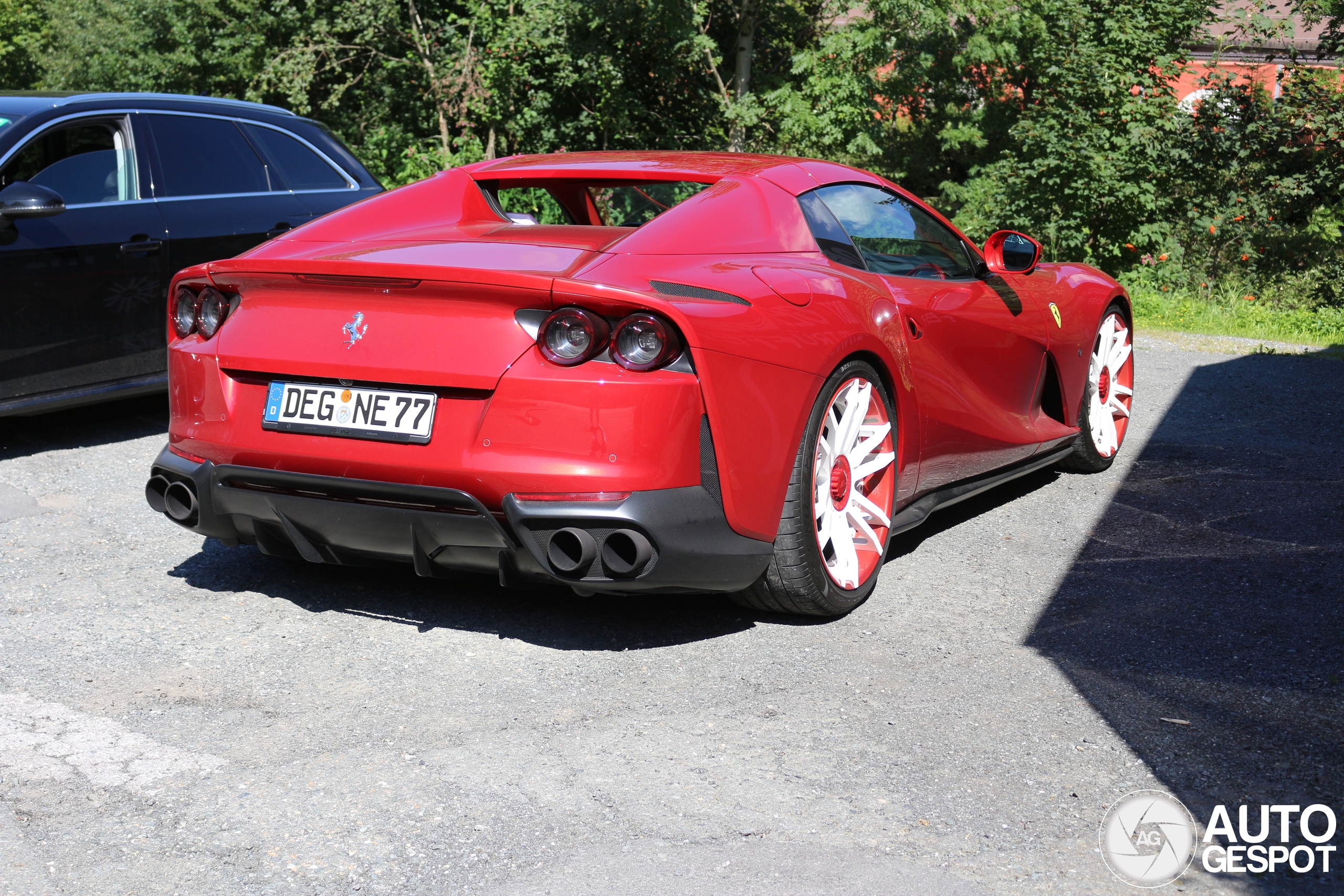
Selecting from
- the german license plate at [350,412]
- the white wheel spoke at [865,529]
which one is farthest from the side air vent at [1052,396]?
the german license plate at [350,412]

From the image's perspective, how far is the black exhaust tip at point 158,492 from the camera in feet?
12.4

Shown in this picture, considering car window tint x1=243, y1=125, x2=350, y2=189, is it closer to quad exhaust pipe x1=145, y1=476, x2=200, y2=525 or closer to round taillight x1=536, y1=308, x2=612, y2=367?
quad exhaust pipe x1=145, y1=476, x2=200, y2=525

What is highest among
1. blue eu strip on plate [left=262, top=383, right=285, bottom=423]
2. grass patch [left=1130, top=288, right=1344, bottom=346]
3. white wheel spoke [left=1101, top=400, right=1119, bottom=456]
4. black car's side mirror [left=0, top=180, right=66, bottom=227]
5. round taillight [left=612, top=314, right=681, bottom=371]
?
round taillight [left=612, top=314, right=681, bottom=371]

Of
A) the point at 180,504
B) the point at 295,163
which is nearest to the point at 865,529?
the point at 180,504

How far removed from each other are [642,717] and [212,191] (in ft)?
15.2

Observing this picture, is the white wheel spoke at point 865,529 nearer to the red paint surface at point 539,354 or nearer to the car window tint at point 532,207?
the red paint surface at point 539,354

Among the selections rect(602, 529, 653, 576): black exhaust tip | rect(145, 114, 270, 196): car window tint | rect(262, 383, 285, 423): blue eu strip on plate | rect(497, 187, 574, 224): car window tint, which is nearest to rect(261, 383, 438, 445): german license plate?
rect(262, 383, 285, 423): blue eu strip on plate

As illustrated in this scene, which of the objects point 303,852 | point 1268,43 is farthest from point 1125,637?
point 1268,43

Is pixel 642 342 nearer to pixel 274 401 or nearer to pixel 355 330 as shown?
A: pixel 355 330

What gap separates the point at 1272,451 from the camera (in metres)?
6.67

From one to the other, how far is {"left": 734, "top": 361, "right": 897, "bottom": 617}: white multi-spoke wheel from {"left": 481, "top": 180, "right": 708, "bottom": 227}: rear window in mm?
804

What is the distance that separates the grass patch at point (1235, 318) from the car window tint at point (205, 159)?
8.20 metres

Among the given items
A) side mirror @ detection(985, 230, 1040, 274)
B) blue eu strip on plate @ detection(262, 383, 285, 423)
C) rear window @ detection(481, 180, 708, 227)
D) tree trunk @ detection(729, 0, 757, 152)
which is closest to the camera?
blue eu strip on plate @ detection(262, 383, 285, 423)

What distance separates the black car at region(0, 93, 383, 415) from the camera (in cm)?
580
